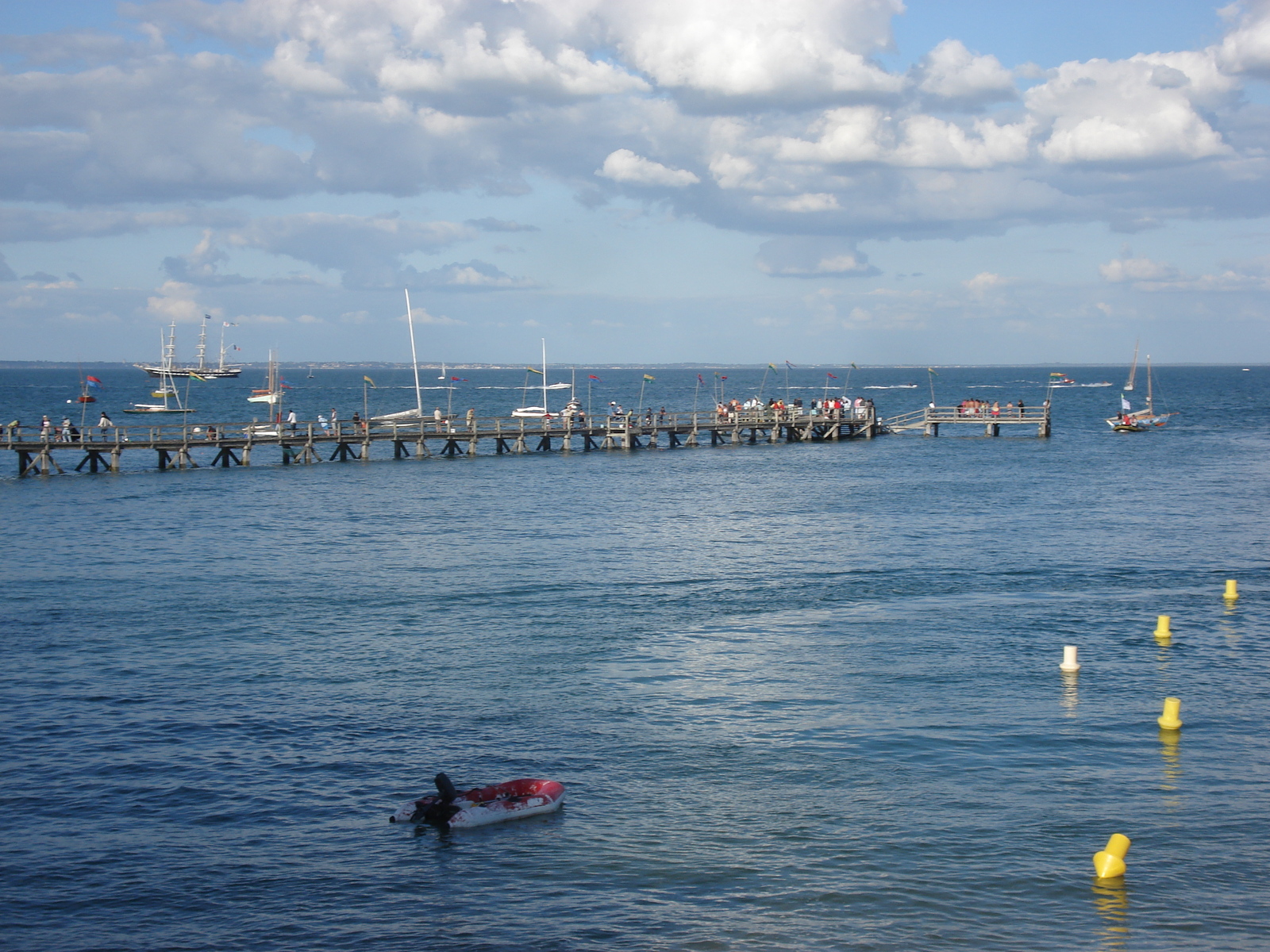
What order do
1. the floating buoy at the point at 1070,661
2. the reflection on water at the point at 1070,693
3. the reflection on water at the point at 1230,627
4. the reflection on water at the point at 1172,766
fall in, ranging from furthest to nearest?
the reflection on water at the point at 1230,627, the floating buoy at the point at 1070,661, the reflection on water at the point at 1070,693, the reflection on water at the point at 1172,766

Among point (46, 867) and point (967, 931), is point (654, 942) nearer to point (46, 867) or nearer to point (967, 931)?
point (967, 931)

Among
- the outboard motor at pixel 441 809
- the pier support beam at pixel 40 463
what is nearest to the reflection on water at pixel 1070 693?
the outboard motor at pixel 441 809

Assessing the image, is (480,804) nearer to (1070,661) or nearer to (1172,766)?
(1172,766)

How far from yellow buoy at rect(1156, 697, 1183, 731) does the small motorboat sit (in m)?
10.9

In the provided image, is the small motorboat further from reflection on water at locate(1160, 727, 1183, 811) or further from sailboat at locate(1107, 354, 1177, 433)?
sailboat at locate(1107, 354, 1177, 433)

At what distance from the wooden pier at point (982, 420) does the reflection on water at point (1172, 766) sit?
6356 centimetres

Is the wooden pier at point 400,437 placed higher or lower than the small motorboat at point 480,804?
higher

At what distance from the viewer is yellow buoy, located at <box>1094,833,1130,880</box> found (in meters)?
14.4

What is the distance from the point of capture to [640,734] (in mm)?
19766

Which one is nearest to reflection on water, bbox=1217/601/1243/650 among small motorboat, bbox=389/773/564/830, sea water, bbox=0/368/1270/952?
sea water, bbox=0/368/1270/952

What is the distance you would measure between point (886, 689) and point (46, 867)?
584 inches

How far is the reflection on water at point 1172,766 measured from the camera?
55.1 feet

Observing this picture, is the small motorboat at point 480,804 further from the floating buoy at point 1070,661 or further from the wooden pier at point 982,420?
the wooden pier at point 982,420

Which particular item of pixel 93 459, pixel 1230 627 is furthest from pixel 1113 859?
pixel 93 459
